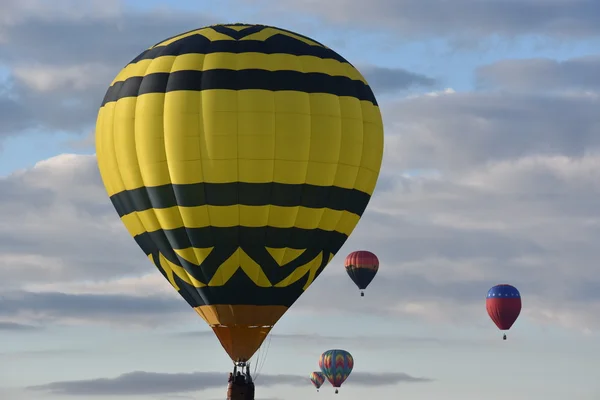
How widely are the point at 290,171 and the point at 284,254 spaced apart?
265cm

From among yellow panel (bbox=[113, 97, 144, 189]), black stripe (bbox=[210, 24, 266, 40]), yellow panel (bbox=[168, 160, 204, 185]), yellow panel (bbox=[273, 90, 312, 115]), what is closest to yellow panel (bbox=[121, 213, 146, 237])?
yellow panel (bbox=[113, 97, 144, 189])

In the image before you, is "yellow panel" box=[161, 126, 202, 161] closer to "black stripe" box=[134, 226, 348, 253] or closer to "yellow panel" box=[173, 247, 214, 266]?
"black stripe" box=[134, 226, 348, 253]

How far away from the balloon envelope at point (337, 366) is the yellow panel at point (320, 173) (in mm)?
36062

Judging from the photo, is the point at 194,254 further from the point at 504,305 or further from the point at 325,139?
the point at 504,305

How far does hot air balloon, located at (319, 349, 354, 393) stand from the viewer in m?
81.8

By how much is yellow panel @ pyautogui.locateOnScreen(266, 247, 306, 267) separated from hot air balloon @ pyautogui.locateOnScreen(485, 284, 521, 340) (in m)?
34.2

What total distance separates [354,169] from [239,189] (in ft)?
12.9

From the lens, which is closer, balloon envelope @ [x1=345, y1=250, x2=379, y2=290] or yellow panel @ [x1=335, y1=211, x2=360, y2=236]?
yellow panel @ [x1=335, y1=211, x2=360, y2=236]

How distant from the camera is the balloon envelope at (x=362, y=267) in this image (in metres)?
80.3

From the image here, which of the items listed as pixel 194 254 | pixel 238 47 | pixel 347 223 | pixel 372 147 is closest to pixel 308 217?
pixel 347 223

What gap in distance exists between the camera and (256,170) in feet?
150

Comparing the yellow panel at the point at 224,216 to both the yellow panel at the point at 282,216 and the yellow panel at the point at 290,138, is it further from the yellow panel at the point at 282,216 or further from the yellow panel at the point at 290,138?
the yellow panel at the point at 290,138

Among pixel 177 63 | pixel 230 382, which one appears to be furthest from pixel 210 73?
pixel 230 382

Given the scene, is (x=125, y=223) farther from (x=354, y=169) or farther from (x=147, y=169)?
(x=354, y=169)
